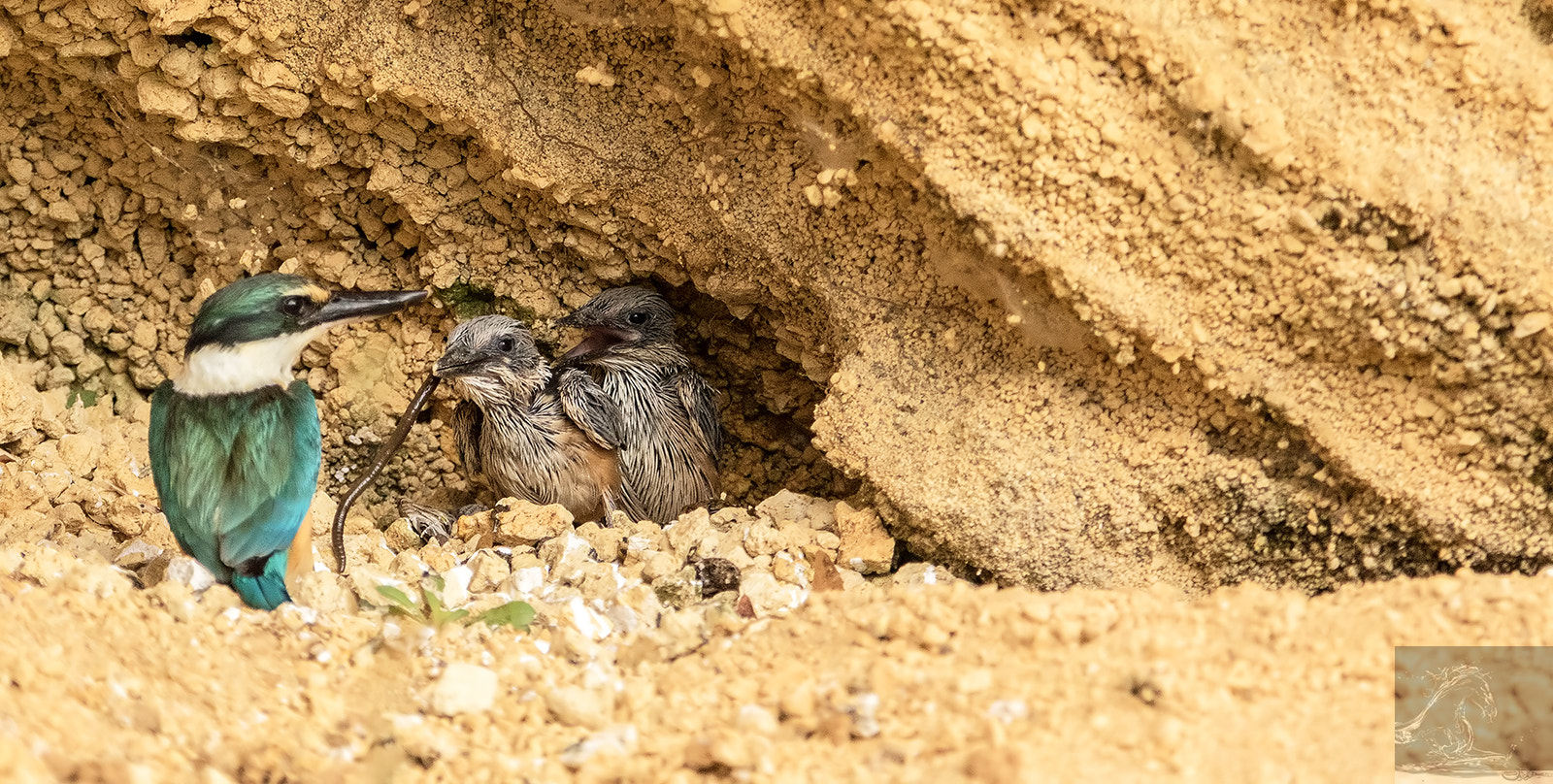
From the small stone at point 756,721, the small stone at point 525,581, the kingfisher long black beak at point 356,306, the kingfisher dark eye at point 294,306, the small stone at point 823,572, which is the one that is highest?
the kingfisher dark eye at point 294,306

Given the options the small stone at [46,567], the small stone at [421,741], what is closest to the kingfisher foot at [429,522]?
the small stone at [46,567]

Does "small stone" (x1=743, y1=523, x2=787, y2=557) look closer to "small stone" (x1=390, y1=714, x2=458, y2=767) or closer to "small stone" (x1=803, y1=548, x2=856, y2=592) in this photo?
"small stone" (x1=803, y1=548, x2=856, y2=592)

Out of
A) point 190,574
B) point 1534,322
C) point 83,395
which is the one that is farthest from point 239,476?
point 1534,322

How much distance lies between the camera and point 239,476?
12.4 feet

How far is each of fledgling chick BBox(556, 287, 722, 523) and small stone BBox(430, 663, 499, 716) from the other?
9.00ft

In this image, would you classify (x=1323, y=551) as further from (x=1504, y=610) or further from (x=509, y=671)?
(x=509, y=671)

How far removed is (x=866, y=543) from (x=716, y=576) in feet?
1.83

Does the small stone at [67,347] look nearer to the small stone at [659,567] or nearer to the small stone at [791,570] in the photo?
the small stone at [659,567]

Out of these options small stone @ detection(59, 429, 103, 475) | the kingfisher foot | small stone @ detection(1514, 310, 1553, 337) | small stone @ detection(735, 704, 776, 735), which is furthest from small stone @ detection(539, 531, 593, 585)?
small stone @ detection(1514, 310, 1553, 337)

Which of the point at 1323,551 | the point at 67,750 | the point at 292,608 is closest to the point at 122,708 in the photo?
the point at 67,750

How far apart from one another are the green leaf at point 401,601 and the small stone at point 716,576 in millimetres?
1035

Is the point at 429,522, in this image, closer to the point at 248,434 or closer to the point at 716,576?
the point at 248,434

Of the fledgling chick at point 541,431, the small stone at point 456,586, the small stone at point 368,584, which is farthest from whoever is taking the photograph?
the fledgling chick at point 541,431

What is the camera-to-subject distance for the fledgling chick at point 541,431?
5262mm
